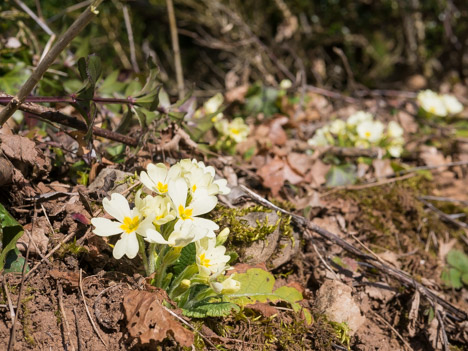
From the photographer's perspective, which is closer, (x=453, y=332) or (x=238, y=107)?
(x=453, y=332)

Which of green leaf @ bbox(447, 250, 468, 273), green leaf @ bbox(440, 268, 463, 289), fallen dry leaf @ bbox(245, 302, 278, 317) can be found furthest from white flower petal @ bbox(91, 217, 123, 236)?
green leaf @ bbox(447, 250, 468, 273)

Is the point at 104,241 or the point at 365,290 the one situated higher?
the point at 104,241

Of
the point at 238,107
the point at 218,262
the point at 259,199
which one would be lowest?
the point at 238,107

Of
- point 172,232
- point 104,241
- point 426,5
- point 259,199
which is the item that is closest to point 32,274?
point 104,241

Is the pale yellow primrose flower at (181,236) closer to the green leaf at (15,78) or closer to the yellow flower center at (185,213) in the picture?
the yellow flower center at (185,213)

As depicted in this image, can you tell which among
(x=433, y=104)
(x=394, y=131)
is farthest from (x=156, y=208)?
(x=433, y=104)

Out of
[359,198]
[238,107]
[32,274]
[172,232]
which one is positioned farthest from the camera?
[238,107]

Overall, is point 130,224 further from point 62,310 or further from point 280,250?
point 280,250

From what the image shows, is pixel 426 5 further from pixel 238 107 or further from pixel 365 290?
Result: pixel 365 290
